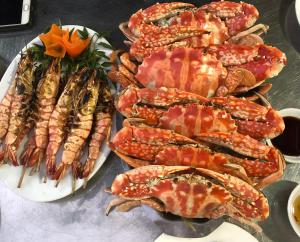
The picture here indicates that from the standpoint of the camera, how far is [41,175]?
1672mm

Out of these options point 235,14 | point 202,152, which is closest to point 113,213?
point 202,152

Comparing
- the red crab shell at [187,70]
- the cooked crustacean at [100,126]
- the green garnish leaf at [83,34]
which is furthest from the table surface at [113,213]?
the red crab shell at [187,70]

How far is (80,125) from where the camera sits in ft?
5.39

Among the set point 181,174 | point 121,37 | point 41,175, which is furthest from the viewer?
point 121,37

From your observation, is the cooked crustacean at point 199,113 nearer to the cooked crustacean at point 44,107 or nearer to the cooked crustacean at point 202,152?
the cooked crustacean at point 202,152

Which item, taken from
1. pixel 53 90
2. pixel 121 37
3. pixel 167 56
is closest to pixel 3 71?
pixel 53 90

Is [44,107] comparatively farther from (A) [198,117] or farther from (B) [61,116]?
(A) [198,117]

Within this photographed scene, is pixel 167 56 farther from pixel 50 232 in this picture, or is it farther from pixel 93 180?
pixel 50 232

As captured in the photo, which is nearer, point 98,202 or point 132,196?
point 132,196

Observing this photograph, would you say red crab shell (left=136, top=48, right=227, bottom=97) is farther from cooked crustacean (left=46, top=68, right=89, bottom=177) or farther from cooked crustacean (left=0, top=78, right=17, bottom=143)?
cooked crustacean (left=0, top=78, right=17, bottom=143)

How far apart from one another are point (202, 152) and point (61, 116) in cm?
68

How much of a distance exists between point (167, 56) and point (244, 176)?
0.54 meters

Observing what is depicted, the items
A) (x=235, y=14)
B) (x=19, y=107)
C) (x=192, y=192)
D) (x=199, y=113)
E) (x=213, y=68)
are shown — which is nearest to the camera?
(x=192, y=192)

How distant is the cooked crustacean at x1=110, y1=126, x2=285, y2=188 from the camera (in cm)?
133
